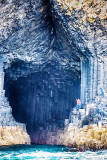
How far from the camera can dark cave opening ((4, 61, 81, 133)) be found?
50500 mm

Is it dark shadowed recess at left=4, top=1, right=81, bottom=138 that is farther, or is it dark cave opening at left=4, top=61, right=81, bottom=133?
dark cave opening at left=4, top=61, right=81, bottom=133

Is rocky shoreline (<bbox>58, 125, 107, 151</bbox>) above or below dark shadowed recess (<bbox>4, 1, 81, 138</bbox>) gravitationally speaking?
below

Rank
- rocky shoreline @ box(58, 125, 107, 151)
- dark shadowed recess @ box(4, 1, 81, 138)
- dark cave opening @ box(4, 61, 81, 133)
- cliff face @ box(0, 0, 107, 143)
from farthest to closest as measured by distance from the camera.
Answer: dark cave opening @ box(4, 61, 81, 133) < dark shadowed recess @ box(4, 1, 81, 138) < cliff face @ box(0, 0, 107, 143) < rocky shoreline @ box(58, 125, 107, 151)

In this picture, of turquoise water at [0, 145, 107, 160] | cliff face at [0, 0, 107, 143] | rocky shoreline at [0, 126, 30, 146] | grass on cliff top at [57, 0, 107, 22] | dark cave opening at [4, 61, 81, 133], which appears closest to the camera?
turquoise water at [0, 145, 107, 160]

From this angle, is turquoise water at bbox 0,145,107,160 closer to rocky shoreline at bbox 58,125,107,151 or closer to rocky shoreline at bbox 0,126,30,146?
rocky shoreline at bbox 58,125,107,151

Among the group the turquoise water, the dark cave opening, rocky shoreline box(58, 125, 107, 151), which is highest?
the dark cave opening

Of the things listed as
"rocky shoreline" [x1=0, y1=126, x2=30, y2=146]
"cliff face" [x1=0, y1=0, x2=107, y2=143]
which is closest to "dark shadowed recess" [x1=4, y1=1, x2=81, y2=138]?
"cliff face" [x1=0, y1=0, x2=107, y2=143]

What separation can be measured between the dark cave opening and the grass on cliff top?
332 inches

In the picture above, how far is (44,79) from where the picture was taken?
2034 inches

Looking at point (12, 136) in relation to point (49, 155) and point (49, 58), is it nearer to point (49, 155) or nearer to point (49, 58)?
point (49, 58)

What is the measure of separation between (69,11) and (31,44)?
19.5ft

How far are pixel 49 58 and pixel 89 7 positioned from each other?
8.81 m

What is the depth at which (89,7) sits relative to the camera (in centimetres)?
4206

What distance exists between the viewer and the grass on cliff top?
137 feet
